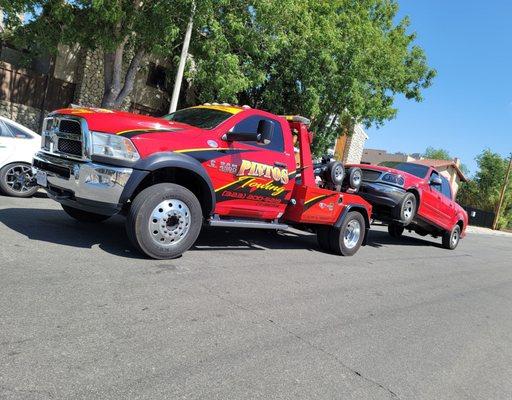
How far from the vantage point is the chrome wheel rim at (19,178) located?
8984mm

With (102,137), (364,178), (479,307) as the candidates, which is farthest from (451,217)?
(102,137)

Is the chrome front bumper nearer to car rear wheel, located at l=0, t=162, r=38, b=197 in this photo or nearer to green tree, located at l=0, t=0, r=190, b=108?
car rear wheel, located at l=0, t=162, r=38, b=197

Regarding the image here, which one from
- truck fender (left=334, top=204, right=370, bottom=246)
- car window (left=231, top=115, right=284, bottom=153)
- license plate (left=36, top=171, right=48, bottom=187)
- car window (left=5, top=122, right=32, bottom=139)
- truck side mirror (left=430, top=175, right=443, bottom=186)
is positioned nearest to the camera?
license plate (left=36, top=171, right=48, bottom=187)

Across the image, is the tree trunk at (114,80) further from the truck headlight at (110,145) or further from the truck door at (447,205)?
the truck headlight at (110,145)

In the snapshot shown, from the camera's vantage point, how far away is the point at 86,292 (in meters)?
4.39

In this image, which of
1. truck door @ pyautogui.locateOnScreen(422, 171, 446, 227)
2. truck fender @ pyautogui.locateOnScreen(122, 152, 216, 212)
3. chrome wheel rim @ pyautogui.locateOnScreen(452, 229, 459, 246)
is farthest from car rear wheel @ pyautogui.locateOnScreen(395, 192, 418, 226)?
truck fender @ pyautogui.locateOnScreen(122, 152, 216, 212)

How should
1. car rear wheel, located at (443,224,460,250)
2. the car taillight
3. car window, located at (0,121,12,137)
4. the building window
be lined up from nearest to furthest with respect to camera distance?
car window, located at (0,121,12,137) < the car taillight < car rear wheel, located at (443,224,460,250) < the building window

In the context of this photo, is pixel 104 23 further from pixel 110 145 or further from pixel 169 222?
pixel 169 222

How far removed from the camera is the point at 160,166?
5508mm

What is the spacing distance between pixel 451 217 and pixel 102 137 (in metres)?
10.3

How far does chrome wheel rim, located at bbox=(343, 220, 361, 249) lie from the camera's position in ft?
28.8

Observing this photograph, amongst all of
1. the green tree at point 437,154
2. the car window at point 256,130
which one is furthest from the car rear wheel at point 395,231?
the green tree at point 437,154

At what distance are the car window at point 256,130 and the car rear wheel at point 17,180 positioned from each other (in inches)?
191

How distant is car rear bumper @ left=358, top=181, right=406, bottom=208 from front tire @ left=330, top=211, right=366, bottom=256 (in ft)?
3.01
